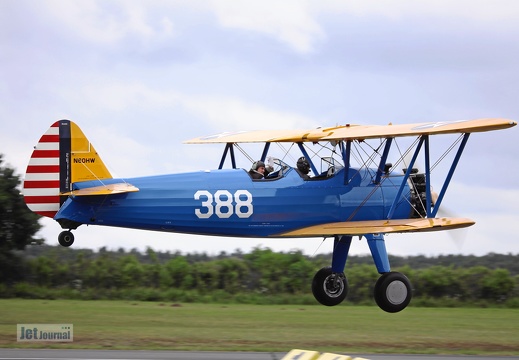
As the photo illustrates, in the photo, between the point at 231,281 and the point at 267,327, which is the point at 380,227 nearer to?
the point at 267,327

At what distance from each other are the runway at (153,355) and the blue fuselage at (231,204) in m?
4.11

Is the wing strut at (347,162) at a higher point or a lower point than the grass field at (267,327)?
higher

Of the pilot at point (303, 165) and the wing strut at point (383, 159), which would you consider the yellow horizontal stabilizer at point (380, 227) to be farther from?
the pilot at point (303, 165)

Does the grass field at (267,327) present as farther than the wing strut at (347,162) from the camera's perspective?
Yes

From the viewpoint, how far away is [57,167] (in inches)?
627

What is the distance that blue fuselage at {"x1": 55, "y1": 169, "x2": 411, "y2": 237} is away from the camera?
15.8m

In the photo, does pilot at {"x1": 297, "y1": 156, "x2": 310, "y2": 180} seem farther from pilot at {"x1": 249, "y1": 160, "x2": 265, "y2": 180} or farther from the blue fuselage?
pilot at {"x1": 249, "y1": 160, "x2": 265, "y2": 180}

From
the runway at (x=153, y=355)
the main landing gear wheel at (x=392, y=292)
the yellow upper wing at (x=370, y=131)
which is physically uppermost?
the yellow upper wing at (x=370, y=131)

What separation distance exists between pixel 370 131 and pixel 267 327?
9.04 metres

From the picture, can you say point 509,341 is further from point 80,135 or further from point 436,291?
point 80,135

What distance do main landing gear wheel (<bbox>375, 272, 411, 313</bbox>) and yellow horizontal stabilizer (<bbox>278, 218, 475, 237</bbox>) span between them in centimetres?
92

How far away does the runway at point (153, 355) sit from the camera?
64.5 feet

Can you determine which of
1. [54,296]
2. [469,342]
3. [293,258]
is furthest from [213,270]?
[469,342]

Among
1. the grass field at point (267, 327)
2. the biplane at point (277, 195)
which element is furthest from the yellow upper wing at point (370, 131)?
the grass field at point (267, 327)
